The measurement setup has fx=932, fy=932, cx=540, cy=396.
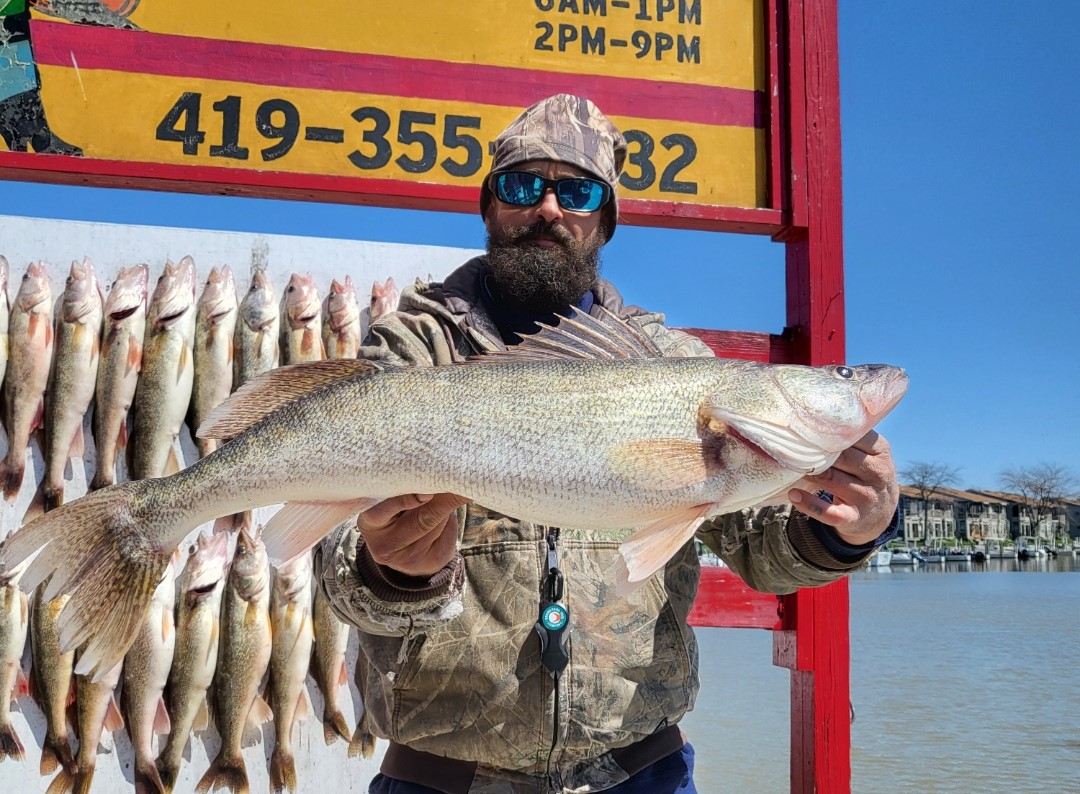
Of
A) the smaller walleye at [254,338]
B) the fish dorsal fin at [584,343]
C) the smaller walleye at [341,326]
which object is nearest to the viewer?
the fish dorsal fin at [584,343]

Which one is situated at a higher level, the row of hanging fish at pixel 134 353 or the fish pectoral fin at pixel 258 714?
the row of hanging fish at pixel 134 353

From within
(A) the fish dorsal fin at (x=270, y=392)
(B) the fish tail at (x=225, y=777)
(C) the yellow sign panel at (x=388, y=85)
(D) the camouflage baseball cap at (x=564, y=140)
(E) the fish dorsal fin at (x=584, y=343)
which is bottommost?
(B) the fish tail at (x=225, y=777)

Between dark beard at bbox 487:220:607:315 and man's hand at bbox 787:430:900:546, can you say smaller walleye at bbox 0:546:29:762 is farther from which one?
man's hand at bbox 787:430:900:546

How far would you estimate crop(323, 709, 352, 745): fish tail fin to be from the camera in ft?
13.6

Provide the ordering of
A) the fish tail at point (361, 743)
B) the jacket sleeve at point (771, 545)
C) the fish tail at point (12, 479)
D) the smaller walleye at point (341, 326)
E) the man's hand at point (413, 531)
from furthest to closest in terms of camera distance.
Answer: the smaller walleye at point (341, 326) < the fish tail at point (361, 743) < the fish tail at point (12, 479) < the jacket sleeve at point (771, 545) < the man's hand at point (413, 531)

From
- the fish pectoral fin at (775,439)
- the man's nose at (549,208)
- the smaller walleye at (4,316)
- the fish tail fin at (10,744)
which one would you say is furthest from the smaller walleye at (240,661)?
the fish pectoral fin at (775,439)

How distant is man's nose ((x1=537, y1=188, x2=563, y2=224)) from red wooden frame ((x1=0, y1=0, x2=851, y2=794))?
102cm

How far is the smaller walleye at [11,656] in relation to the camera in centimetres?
382

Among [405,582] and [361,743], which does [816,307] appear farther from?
[361,743]

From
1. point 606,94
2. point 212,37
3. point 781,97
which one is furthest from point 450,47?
point 781,97

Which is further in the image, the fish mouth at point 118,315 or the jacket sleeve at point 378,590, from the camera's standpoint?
the fish mouth at point 118,315

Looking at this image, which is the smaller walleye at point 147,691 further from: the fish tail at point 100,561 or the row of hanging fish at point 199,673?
the fish tail at point 100,561

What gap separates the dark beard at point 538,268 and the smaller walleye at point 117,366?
6.02 feet

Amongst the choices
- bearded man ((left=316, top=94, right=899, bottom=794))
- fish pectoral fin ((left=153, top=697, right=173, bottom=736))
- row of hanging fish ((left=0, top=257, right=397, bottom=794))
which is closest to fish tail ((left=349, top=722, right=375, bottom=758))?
row of hanging fish ((left=0, top=257, right=397, bottom=794))
